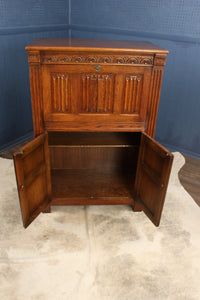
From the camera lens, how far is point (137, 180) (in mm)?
2004

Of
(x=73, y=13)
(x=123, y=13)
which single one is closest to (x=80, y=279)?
(x=123, y=13)

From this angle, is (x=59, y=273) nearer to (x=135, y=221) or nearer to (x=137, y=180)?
(x=135, y=221)

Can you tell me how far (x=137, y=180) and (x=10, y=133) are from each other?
186 cm

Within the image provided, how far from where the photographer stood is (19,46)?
292 cm

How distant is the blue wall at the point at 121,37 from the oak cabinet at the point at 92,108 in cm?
122

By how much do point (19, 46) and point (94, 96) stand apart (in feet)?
5.38

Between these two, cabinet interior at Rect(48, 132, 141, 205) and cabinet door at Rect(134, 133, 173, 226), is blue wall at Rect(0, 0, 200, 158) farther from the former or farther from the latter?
cabinet door at Rect(134, 133, 173, 226)

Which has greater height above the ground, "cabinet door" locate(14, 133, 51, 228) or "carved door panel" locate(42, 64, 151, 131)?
"carved door panel" locate(42, 64, 151, 131)

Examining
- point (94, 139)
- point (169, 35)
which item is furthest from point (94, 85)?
point (169, 35)

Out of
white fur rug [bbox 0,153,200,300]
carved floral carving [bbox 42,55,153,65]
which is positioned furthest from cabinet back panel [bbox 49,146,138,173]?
carved floral carving [bbox 42,55,153,65]

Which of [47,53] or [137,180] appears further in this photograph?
[137,180]

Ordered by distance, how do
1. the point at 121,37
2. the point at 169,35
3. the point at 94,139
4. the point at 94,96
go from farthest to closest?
the point at 121,37, the point at 169,35, the point at 94,139, the point at 94,96

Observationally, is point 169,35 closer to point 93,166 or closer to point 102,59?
point 102,59

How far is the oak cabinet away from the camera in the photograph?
166cm
